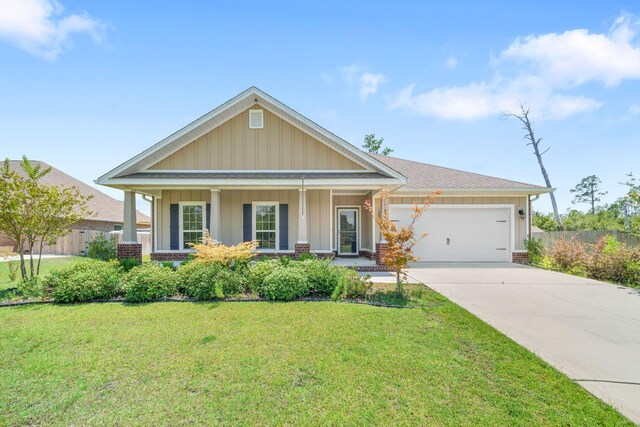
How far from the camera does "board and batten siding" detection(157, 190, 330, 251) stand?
454 inches

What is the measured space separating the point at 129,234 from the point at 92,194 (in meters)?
16.8

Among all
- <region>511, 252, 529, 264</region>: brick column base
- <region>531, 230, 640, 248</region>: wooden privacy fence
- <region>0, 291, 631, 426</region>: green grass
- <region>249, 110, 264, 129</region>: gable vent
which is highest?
<region>249, 110, 264, 129</region>: gable vent

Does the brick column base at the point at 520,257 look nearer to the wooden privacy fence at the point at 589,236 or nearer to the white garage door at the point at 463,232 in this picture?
the white garage door at the point at 463,232

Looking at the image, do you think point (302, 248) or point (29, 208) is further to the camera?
point (302, 248)

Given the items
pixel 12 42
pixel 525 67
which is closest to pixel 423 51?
pixel 525 67

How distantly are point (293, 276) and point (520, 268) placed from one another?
30.6ft

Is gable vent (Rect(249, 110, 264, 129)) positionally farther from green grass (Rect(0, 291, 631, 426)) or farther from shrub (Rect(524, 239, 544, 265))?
shrub (Rect(524, 239, 544, 265))

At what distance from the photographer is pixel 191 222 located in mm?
11711

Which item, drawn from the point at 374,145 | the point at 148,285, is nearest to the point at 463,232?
the point at 148,285

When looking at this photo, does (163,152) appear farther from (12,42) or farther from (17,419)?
(17,419)

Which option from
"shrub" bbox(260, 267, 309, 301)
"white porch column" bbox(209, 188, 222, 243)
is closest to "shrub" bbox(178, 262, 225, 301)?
"shrub" bbox(260, 267, 309, 301)

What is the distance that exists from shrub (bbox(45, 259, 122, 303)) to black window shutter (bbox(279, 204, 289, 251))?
17.8 feet

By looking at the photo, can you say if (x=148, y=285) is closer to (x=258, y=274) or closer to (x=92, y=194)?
(x=258, y=274)

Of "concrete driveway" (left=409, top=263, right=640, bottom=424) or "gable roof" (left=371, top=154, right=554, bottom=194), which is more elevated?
"gable roof" (left=371, top=154, right=554, bottom=194)
